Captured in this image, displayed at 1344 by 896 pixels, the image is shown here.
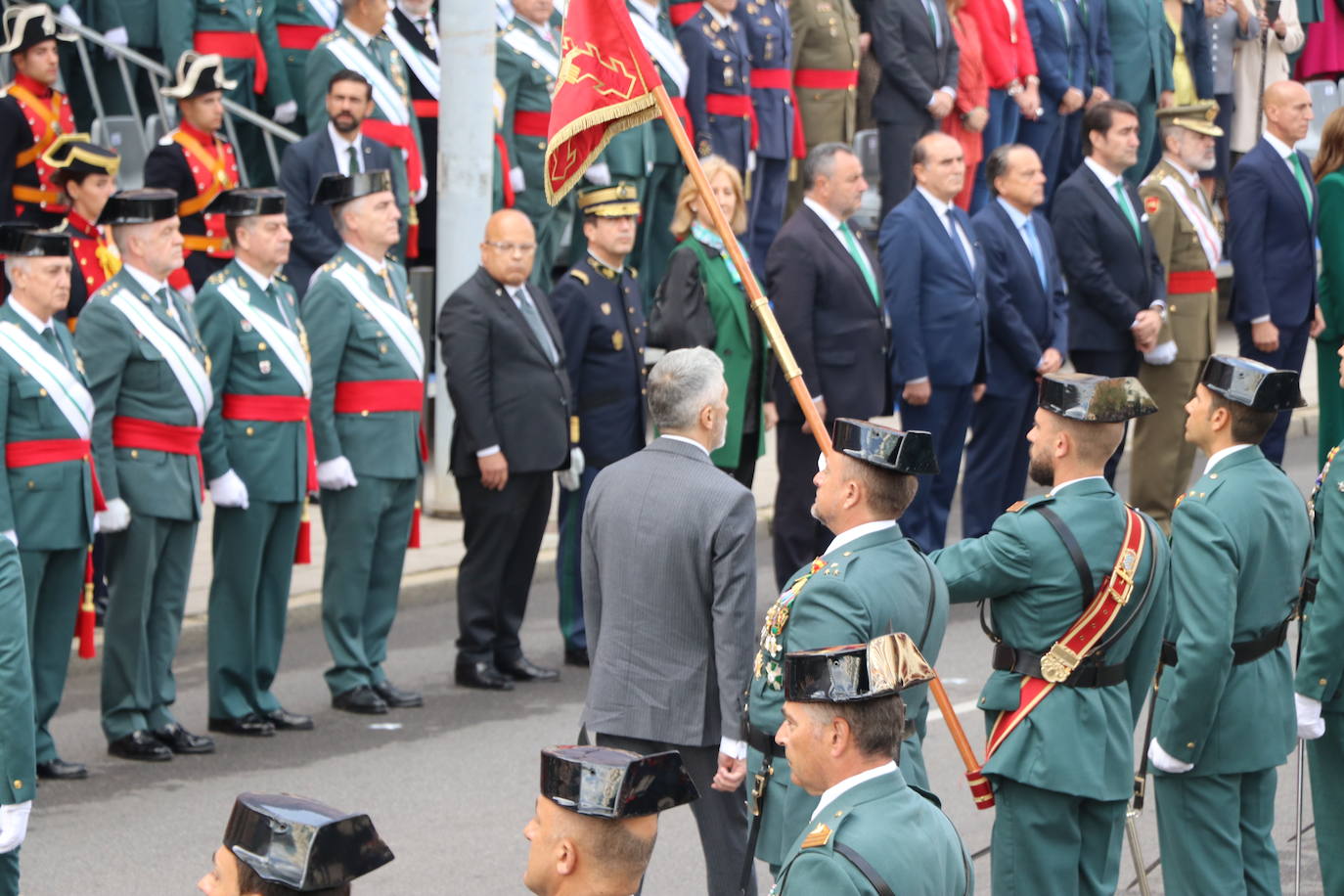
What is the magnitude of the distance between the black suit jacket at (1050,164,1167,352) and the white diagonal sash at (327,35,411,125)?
373 cm

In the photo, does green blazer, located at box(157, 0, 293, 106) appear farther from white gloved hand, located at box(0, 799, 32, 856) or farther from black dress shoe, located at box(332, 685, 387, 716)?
white gloved hand, located at box(0, 799, 32, 856)

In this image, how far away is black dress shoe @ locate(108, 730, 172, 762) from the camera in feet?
28.5

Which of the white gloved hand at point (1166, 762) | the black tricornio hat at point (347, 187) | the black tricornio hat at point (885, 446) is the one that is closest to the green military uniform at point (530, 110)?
the black tricornio hat at point (347, 187)

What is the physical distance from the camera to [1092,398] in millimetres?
6191

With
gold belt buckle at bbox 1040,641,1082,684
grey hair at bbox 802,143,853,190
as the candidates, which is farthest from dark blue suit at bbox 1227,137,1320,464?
gold belt buckle at bbox 1040,641,1082,684

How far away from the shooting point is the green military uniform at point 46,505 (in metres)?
8.17

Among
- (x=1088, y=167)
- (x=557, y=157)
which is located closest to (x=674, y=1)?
(x=1088, y=167)

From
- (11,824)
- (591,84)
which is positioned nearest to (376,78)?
(591,84)

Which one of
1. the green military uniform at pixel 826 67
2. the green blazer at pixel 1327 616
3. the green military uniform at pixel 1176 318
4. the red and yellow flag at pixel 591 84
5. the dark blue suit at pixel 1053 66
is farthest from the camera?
the dark blue suit at pixel 1053 66

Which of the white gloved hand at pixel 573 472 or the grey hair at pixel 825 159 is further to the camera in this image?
the grey hair at pixel 825 159

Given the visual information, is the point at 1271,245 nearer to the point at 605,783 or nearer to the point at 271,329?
the point at 271,329

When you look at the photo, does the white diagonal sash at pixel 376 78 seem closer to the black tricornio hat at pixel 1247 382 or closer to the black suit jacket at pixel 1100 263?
the black suit jacket at pixel 1100 263

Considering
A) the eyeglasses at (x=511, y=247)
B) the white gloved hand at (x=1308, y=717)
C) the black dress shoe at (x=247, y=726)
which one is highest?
the eyeglasses at (x=511, y=247)

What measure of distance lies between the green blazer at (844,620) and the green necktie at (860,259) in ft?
16.9
